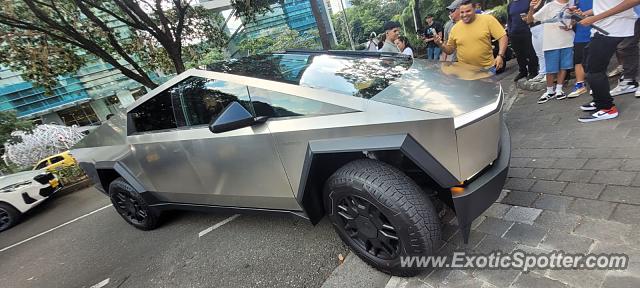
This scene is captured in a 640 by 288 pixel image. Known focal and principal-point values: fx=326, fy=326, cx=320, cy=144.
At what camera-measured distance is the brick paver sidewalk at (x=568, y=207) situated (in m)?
1.71

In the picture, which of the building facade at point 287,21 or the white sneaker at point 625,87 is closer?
the white sneaker at point 625,87

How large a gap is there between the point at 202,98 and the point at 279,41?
17354mm

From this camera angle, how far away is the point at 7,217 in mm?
6098

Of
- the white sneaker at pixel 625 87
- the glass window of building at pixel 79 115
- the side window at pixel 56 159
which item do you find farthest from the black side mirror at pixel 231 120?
the glass window of building at pixel 79 115

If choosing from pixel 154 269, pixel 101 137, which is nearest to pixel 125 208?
pixel 101 137

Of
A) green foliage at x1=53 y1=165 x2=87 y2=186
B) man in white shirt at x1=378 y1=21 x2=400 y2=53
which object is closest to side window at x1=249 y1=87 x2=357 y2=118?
man in white shirt at x1=378 y1=21 x2=400 y2=53

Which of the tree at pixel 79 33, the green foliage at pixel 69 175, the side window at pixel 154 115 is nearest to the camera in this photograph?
the side window at pixel 154 115

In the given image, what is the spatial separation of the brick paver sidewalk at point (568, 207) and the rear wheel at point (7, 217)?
7571 millimetres

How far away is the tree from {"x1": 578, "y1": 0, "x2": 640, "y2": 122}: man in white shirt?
8.29m

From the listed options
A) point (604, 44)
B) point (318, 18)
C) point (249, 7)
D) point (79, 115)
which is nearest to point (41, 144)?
point (249, 7)

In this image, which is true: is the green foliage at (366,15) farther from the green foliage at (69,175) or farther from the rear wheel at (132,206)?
the rear wheel at (132,206)

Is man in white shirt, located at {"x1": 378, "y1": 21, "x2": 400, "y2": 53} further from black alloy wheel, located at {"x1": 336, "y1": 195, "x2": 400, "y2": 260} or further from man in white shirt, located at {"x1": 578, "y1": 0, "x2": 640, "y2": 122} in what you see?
black alloy wheel, located at {"x1": 336, "y1": 195, "x2": 400, "y2": 260}

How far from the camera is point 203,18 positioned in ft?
33.1

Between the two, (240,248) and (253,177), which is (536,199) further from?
(240,248)
